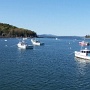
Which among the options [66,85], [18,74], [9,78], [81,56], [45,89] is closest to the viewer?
[45,89]

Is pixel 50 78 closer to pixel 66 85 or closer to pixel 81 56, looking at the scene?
pixel 66 85

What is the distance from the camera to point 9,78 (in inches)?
2189

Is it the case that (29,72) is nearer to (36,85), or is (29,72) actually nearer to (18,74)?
(18,74)

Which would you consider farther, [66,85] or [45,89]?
[66,85]

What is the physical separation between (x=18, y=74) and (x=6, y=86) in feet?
38.3

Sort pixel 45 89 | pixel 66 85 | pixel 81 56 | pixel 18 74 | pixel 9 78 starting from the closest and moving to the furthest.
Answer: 1. pixel 45 89
2. pixel 66 85
3. pixel 9 78
4. pixel 18 74
5. pixel 81 56

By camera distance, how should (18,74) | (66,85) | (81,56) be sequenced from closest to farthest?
1. (66,85)
2. (18,74)
3. (81,56)

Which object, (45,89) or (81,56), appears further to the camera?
(81,56)

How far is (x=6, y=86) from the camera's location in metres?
48.9

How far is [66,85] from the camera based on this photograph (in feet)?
167

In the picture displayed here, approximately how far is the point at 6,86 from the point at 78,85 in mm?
14095

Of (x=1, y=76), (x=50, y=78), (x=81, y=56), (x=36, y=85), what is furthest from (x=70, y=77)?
(x=81, y=56)

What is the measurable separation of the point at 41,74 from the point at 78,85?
42.0 feet

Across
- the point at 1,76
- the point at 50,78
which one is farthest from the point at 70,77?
the point at 1,76
